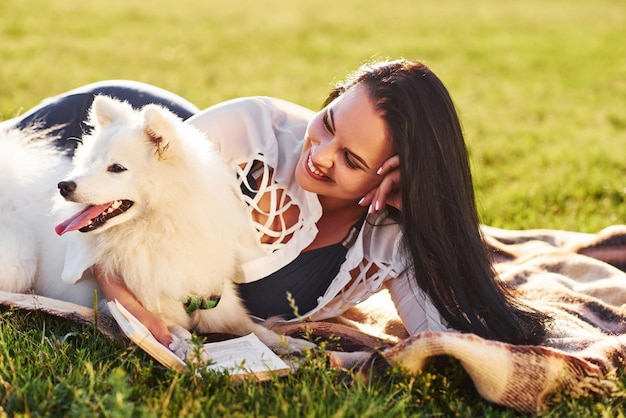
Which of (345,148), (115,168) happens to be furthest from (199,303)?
(345,148)

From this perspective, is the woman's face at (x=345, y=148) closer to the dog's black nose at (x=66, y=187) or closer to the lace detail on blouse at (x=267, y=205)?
the lace detail on blouse at (x=267, y=205)

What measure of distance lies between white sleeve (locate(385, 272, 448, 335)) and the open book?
2.37ft

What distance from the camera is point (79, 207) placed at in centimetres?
267

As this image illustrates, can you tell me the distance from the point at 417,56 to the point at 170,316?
29.0 feet

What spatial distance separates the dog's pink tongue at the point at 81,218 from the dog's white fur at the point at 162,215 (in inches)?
0.8

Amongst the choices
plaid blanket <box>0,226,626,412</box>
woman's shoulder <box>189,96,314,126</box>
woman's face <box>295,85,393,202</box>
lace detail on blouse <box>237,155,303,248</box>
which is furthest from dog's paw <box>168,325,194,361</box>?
woman's shoulder <box>189,96,314,126</box>

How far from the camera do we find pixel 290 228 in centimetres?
316

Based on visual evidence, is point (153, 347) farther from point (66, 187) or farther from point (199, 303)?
point (66, 187)

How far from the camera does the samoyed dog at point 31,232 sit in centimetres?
306

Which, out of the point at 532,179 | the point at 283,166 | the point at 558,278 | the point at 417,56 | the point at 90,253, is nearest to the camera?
the point at 90,253

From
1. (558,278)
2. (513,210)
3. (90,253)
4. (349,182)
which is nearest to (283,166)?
(349,182)

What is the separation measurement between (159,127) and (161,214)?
359mm

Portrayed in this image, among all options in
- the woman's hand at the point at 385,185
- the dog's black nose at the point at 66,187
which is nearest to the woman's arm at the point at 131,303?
the dog's black nose at the point at 66,187

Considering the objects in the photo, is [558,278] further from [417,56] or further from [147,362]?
[417,56]
